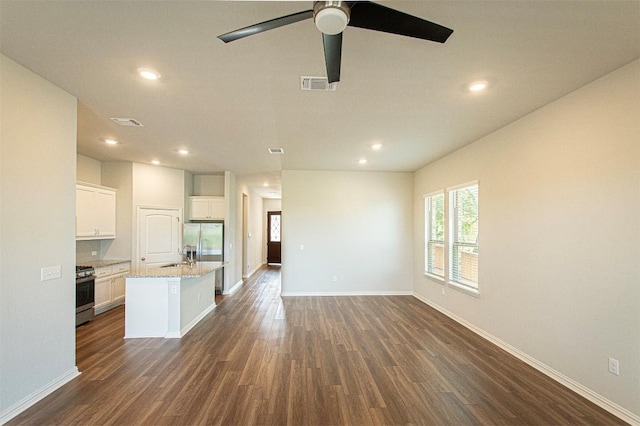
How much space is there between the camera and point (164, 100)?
112 inches

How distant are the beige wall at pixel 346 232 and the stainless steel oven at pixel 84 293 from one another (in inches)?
129

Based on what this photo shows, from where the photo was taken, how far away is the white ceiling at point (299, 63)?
5.59ft

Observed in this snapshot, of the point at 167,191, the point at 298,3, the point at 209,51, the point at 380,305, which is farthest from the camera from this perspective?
the point at 167,191

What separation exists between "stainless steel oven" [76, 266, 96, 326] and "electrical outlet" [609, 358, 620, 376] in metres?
6.16

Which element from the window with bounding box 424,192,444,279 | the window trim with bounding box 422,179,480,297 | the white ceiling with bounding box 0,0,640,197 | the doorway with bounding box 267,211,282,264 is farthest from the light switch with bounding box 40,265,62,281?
the doorway with bounding box 267,211,282,264

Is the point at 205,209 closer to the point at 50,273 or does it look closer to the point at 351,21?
the point at 50,273

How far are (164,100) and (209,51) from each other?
1.09 metres

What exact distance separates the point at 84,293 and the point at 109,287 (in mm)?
696

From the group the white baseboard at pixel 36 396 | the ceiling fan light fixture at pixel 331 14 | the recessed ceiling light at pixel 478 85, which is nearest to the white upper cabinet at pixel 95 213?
the white baseboard at pixel 36 396

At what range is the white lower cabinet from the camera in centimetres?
478

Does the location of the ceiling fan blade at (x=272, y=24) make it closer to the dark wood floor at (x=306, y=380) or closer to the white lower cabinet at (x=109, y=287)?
the dark wood floor at (x=306, y=380)

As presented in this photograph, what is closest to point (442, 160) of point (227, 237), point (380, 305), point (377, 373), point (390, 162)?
point (390, 162)

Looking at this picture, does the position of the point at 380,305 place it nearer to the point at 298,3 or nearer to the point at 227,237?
the point at 227,237

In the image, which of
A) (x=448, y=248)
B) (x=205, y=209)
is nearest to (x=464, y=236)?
(x=448, y=248)
